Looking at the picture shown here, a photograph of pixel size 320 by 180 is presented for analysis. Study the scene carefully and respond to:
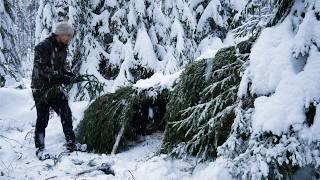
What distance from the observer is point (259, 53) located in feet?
11.2

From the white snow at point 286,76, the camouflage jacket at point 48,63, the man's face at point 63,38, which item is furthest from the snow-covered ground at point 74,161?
the man's face at point 63,38

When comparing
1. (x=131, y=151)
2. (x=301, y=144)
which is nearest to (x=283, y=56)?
(x=301, y=144)

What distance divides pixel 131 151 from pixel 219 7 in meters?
8.32

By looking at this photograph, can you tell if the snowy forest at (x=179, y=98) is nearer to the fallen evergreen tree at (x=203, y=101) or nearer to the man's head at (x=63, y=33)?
the fallen evergreen tree at (x=203, y=101)

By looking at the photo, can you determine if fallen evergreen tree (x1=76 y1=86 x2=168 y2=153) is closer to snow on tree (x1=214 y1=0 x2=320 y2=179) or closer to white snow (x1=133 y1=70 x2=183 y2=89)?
white snow (x1=133 y1=70 x2=183 y2=89)

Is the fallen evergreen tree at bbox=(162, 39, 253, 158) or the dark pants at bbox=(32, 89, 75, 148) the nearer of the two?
the fallen evergreen tree at bbox=(162, 39, 253, 158)

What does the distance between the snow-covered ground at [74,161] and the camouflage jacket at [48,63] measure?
99cm

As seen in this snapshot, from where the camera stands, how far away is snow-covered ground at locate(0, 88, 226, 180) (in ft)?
15.5

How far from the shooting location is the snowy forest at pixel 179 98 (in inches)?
124

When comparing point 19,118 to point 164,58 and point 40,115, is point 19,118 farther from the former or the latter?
point 164,58

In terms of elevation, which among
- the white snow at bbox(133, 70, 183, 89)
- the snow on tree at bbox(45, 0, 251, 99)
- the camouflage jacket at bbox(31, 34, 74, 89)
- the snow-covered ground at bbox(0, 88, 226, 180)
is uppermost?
the snow on tree at bbox(45, 0, 251, 99)

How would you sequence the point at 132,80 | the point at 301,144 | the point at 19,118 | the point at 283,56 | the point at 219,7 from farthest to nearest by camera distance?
the point at 219,7 → the point at 132,80 → the point at 19,118 → the point at 283,56 → the point at 301,144

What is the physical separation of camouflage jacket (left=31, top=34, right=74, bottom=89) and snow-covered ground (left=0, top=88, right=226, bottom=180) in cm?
99

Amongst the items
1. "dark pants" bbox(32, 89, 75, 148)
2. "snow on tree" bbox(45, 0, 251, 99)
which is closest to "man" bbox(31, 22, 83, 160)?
"dark pants" bbox(32, 89, 75, 148)
